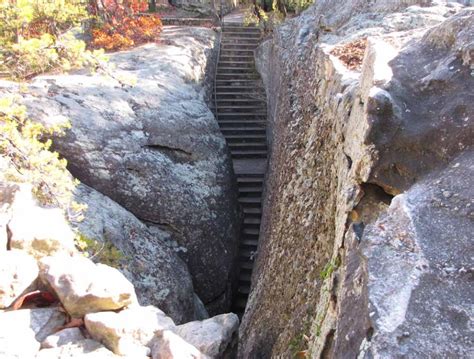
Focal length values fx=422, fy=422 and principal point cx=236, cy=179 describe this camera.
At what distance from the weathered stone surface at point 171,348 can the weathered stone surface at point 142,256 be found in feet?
6.70

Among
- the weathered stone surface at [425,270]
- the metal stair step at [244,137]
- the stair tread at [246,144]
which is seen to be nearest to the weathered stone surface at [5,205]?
the weathered stone surface at [425,270]

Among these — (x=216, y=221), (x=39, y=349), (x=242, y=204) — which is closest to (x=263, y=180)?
(x=242, y=204)

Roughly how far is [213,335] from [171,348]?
0.61 metres

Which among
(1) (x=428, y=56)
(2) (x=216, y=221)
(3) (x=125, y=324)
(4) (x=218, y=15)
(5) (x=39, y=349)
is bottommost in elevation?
(5) (x=39, y=349)

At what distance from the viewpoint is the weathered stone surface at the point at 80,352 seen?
3.41 m

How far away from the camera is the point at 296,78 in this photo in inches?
314

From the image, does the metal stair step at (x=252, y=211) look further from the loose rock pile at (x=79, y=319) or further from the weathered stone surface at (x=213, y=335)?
the loose rock pile at (x=79, y=319)

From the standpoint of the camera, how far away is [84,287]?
12.3 feet

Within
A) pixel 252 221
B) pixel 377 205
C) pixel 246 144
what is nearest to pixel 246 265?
pixel 252 221

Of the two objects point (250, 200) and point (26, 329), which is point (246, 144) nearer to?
point (250, 200)

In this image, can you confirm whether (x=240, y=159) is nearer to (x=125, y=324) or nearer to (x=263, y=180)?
(x=263, y=180)

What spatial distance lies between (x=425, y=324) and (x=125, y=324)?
2535 millimetres

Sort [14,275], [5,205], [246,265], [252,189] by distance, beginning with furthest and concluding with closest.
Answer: [252,189] < [246,265] < [5,205] < [14,275]

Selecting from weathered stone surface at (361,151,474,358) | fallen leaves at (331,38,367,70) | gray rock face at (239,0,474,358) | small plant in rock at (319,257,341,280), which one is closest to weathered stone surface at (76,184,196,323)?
gray rock face at (239,0,474,358)
